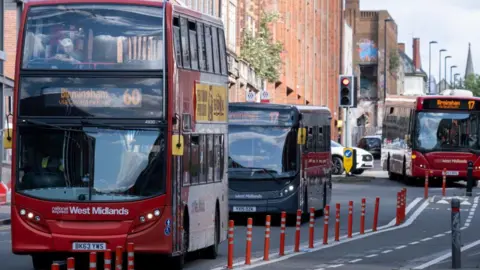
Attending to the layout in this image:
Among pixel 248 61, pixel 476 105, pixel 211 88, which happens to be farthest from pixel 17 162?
pixel 248 61

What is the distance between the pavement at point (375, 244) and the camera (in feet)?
69.3

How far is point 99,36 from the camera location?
18.4 metres

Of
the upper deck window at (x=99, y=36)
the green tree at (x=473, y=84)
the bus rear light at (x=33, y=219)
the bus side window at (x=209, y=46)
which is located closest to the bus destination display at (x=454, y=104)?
the bus side window at (x=209, y=46)

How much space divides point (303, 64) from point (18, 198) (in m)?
78.0

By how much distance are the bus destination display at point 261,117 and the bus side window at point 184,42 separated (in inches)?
443

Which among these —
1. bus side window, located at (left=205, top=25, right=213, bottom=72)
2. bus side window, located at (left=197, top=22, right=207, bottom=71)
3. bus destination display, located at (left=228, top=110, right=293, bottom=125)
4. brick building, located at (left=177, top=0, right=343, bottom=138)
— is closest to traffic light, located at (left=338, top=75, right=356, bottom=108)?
brick building, located at (left=177, top=0, right=343, bottom=138)

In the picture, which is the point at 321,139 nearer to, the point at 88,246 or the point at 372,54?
the point at 88,246

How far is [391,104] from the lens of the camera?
57281 millimetres

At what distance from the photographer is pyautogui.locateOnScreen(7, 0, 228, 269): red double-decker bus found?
1820 centimetres

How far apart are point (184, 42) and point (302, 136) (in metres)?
12.0

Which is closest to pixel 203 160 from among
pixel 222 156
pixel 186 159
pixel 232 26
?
pixel 186 159

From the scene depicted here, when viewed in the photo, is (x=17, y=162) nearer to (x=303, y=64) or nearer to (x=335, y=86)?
(x=303, y=64)

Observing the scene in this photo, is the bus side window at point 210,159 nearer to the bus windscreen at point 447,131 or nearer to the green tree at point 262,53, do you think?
the bus windscreen at point 447,131

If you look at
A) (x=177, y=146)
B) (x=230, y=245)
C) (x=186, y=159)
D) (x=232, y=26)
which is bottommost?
(x=230, y=245)
